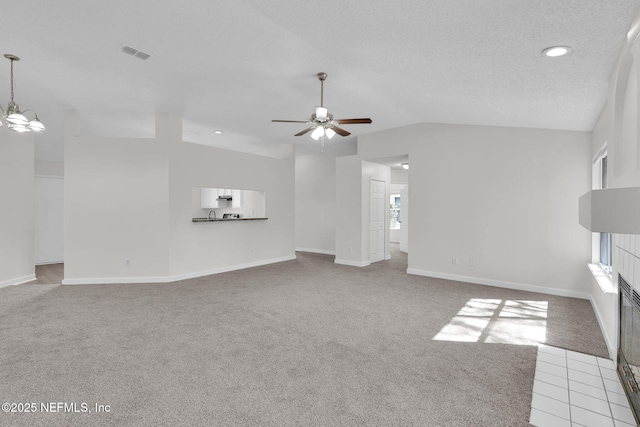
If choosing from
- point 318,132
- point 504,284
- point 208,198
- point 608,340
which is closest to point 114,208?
point 208,198

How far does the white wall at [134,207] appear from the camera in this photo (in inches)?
204

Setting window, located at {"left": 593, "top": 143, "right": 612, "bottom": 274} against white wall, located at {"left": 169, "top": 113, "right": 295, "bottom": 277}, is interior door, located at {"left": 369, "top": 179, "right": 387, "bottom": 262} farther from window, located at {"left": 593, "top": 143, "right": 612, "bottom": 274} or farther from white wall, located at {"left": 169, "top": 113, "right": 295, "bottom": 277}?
window, located at {"left": 593, "top": 143, "right": 612, "bottom": 274}

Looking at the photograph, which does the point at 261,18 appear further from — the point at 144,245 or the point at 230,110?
the point at 144,245

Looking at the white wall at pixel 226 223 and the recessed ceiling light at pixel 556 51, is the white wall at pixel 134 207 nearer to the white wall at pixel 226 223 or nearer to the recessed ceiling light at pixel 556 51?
the white wall at pixel 226 223

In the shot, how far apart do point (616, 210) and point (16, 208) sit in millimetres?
A: 7245

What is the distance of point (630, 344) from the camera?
2.20 metres

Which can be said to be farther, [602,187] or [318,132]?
[602,187]

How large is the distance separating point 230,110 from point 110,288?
10.9 feet

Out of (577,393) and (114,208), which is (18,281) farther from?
(577,393)

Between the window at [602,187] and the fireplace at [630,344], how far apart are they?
1.77m

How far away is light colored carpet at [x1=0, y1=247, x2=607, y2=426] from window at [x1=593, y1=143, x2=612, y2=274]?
2.00ft

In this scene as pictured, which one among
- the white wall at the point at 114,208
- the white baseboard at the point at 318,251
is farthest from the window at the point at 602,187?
the white wall at the point at 114,208

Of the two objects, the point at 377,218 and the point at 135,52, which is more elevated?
the point at 135,52

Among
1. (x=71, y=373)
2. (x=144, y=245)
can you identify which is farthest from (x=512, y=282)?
(x=144, y=245)
